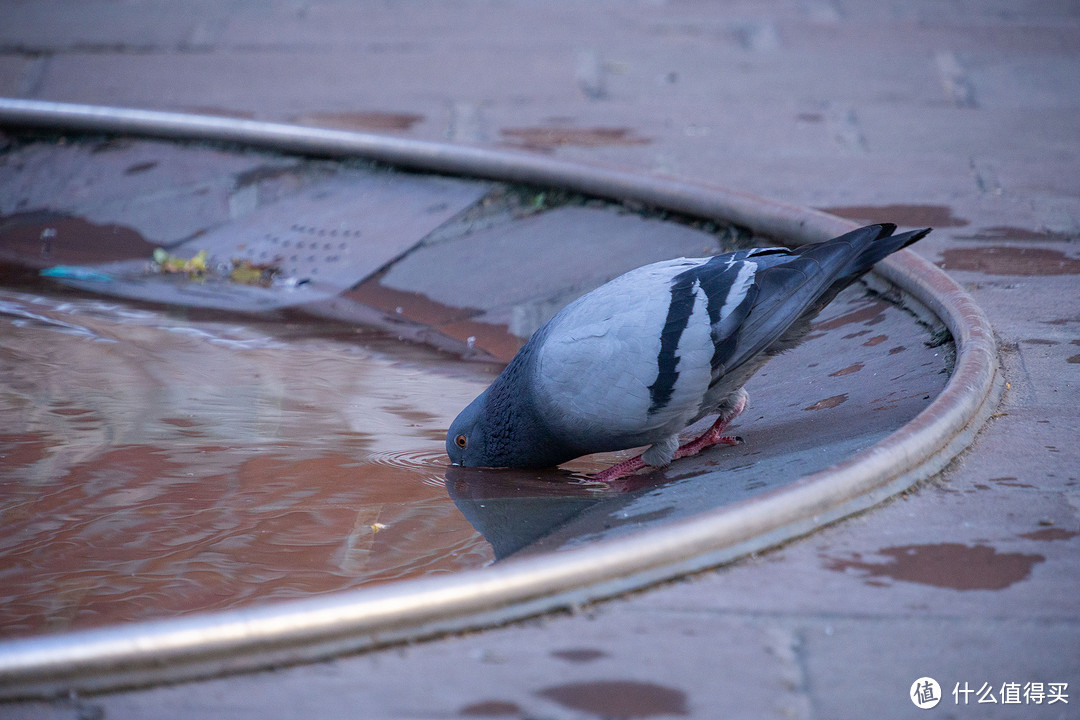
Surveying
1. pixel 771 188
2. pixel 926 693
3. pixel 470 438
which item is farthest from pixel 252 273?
pixel 926 693

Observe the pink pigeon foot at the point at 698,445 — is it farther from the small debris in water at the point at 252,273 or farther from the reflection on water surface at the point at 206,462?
the small debris in water at the point at 252,273

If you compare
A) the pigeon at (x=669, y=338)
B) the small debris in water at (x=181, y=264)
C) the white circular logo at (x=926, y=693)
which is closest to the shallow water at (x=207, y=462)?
the pigeon at (x=669, y=338)

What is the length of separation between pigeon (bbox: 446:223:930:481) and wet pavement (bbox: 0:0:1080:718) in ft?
1.28

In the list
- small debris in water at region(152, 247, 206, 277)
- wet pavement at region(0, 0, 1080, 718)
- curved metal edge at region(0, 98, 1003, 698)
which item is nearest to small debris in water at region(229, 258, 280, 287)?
small debris in water at region(152, 247, 206, 277)

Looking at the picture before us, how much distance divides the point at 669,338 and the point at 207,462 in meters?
1.51

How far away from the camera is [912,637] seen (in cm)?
192

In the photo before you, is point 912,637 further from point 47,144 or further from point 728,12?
point 728,12

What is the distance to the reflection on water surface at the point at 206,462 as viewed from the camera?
263 centimetres

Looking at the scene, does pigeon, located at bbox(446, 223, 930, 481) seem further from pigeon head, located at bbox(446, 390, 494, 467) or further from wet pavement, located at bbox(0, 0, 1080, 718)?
wet pavement, located at bbox(0, 0, 1080, 718)

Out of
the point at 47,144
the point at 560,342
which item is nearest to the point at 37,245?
the point at 47,144

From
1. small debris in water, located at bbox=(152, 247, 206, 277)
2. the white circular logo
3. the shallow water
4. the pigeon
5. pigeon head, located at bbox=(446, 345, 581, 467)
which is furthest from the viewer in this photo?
small debris in water, located at bbox=(152, 247, 206, 277)

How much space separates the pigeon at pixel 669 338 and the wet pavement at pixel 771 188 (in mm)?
391

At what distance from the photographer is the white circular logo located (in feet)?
5.74

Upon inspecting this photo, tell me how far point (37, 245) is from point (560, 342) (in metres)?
3.89
